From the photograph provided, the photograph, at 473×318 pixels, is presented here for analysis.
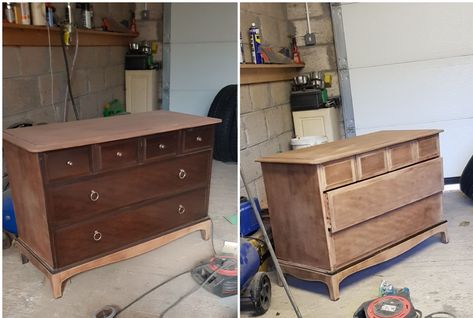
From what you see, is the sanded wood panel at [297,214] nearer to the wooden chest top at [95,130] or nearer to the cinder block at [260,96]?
the wooden chest top at [95,130]

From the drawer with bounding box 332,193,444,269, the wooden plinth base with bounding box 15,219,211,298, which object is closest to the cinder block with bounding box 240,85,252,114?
the wooden plinth base with bounding box 15,219,211,298

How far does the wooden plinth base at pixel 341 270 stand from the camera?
81.7 inches

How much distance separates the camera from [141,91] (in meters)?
2.42

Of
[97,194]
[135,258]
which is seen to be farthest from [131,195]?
[135,258]

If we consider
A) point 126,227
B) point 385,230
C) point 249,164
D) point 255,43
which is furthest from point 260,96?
point 126,227

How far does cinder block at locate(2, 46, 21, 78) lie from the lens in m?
1.85

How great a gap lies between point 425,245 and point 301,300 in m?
0.88

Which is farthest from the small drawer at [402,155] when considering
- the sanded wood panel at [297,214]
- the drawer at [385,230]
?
the sanded wood panel at [297,214]

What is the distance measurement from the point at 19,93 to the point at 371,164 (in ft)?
5.05

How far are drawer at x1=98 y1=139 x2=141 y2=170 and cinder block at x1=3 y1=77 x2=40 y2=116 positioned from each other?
0.37 m

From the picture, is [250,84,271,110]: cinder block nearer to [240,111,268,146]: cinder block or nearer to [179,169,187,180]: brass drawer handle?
[240,111,268,146]: cinder block

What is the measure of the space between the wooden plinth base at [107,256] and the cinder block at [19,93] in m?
0.63

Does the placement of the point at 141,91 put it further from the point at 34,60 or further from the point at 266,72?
the point at 266,72

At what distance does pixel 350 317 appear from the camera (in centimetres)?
195
